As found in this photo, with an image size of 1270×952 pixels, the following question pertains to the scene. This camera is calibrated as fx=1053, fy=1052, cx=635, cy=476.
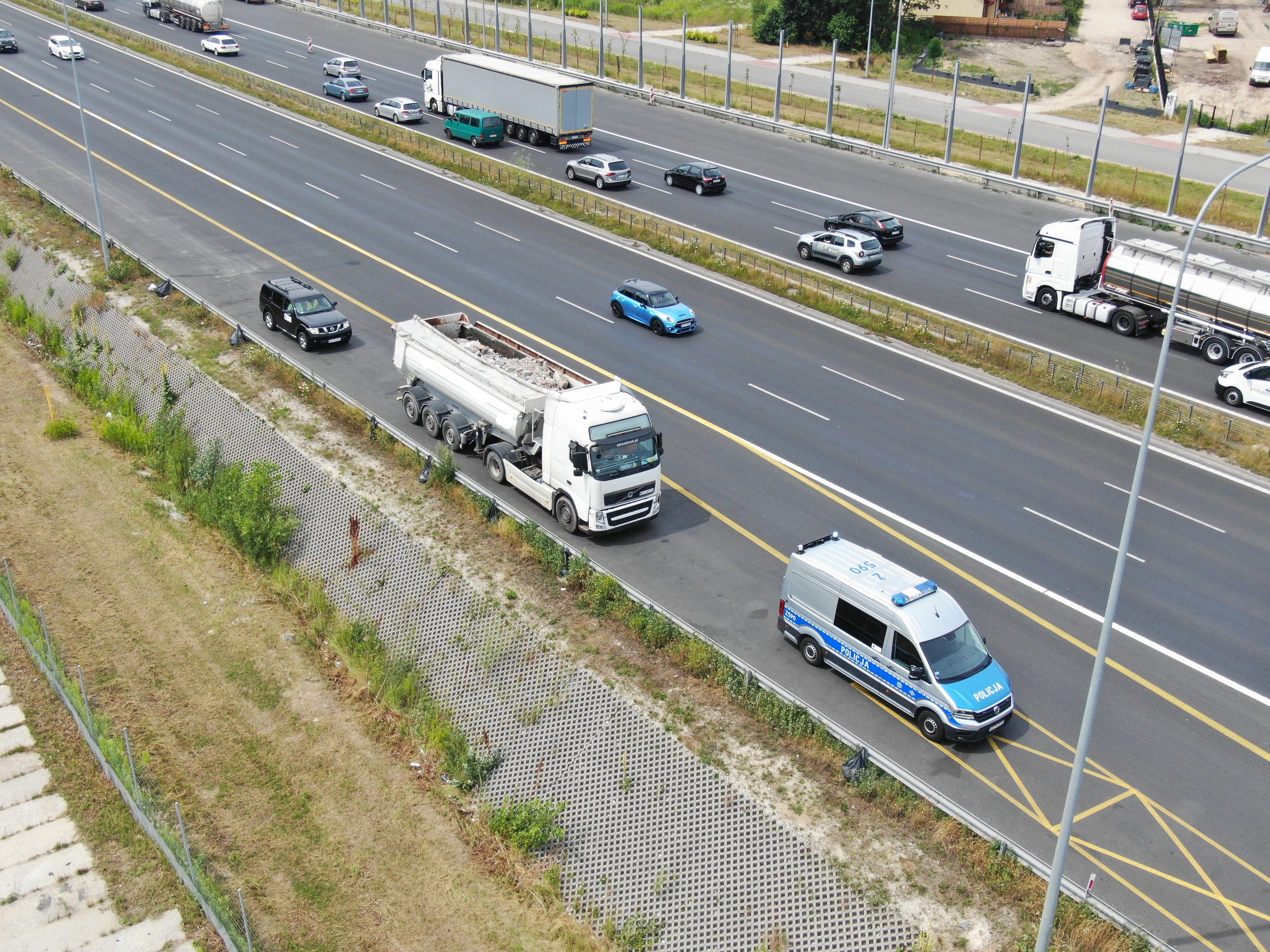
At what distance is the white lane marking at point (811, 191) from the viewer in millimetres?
46406

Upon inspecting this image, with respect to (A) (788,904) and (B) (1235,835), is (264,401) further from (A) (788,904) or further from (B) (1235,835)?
(B) (1235,835)

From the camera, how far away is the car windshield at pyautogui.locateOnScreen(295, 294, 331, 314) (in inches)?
1319

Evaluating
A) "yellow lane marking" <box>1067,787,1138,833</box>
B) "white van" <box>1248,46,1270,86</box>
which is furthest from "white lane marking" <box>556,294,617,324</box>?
"white van" <box>1248,46,1270,86</box>

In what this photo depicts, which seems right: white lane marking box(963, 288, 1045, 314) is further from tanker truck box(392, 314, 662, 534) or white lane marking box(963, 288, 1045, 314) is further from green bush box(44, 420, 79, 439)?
green bush box(44, 420, 79, 439)

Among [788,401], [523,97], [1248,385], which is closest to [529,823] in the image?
[788,401]

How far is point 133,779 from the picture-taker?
717 inches

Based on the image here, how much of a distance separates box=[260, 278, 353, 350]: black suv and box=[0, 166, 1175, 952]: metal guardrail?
966 millimetres

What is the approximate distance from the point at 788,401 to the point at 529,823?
16.8 metres

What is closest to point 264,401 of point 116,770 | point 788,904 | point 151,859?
point 116,770

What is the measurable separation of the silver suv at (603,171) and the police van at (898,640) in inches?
1358

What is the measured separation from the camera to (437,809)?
18391 millimetres

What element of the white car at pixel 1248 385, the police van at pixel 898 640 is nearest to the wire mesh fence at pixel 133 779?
the police van at pixel 898 640

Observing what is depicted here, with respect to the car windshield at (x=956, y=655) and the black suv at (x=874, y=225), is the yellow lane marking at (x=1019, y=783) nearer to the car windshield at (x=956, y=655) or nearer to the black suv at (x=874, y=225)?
the car windshield at (x=956, y=655)

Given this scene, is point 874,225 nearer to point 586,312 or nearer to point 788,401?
point 586,312
